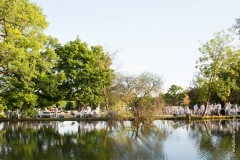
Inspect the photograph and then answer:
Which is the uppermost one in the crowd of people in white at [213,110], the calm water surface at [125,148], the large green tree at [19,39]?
the large green tree at [19,39]

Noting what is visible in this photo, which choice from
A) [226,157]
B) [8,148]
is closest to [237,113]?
[226,157]

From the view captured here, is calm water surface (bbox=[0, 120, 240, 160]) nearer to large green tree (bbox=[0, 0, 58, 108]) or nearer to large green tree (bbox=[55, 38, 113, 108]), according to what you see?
large green tree (bbox=[0, 0, 58, 108])

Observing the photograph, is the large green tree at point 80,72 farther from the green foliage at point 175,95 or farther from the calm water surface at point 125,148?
the green foliage at point 175,95

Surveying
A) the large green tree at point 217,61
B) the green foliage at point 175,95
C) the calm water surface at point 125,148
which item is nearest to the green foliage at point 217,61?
the large green tree at point 217,61

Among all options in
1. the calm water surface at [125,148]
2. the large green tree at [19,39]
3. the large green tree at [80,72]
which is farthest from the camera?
the large green tree at [80,72]

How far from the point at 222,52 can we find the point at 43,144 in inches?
868

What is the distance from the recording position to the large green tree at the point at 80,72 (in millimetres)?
36438

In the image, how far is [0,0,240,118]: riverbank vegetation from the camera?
20.0 metres

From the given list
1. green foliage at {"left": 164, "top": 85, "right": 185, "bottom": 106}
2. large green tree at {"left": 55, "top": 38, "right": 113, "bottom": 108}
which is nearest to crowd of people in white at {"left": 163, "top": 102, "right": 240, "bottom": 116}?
large green tree at {"left": 55, "top": 38, "right": 113, "bottom": 108}

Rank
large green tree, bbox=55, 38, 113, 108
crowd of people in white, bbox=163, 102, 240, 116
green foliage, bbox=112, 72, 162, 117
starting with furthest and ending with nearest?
large green tree, bbox=55, 38, 113, 108, crowd of people in white, bbox=163, 102, 240, 116, green foliage, bbox=112, 72, 162, 117

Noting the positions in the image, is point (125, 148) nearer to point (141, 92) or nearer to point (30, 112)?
point (141, 92)

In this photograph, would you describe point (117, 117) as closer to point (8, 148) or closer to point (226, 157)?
point (8, 148)

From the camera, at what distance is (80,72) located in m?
36.9

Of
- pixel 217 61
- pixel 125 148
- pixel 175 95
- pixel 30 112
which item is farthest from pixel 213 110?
pixel 175 95
